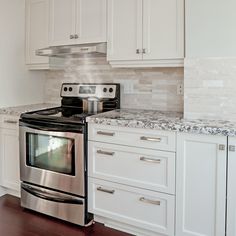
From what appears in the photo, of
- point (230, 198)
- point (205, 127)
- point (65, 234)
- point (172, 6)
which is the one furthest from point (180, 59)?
point (65, 234)

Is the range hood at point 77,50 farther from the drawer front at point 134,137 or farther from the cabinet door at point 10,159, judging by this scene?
the cabinet door at point 10,159

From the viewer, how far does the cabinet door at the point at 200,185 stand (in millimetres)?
1887

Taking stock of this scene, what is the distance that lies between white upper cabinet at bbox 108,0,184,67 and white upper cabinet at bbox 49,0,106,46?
4.8 inches

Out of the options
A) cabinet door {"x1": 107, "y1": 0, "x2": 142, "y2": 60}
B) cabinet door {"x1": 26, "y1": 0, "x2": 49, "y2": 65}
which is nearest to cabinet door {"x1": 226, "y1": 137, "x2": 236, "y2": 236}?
cabinet door {"x1": 107, "y1": 0, "x2": 142, "y2": 60}

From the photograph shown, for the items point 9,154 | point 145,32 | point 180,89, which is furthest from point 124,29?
point 9,154

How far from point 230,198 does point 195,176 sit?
255mm

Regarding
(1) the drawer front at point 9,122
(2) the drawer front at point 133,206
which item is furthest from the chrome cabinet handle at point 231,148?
(1) the drawer front at point 9,122

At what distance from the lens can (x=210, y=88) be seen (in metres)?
2.14

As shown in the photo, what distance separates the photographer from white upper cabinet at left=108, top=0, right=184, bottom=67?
2.32 m

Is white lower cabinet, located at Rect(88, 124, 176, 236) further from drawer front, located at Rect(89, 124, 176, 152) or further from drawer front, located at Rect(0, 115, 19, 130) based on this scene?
drawer front, located at Rect(0, 115, 19, 130)

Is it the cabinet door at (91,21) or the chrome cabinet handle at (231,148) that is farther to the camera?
the cabinet door at (91,21)

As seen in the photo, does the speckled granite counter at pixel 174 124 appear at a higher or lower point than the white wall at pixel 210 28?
lower

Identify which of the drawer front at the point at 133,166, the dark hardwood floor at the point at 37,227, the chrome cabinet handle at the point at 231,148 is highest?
the chrome cabinet handle at the point at 231,148

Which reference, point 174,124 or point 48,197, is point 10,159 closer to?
point 48,197
